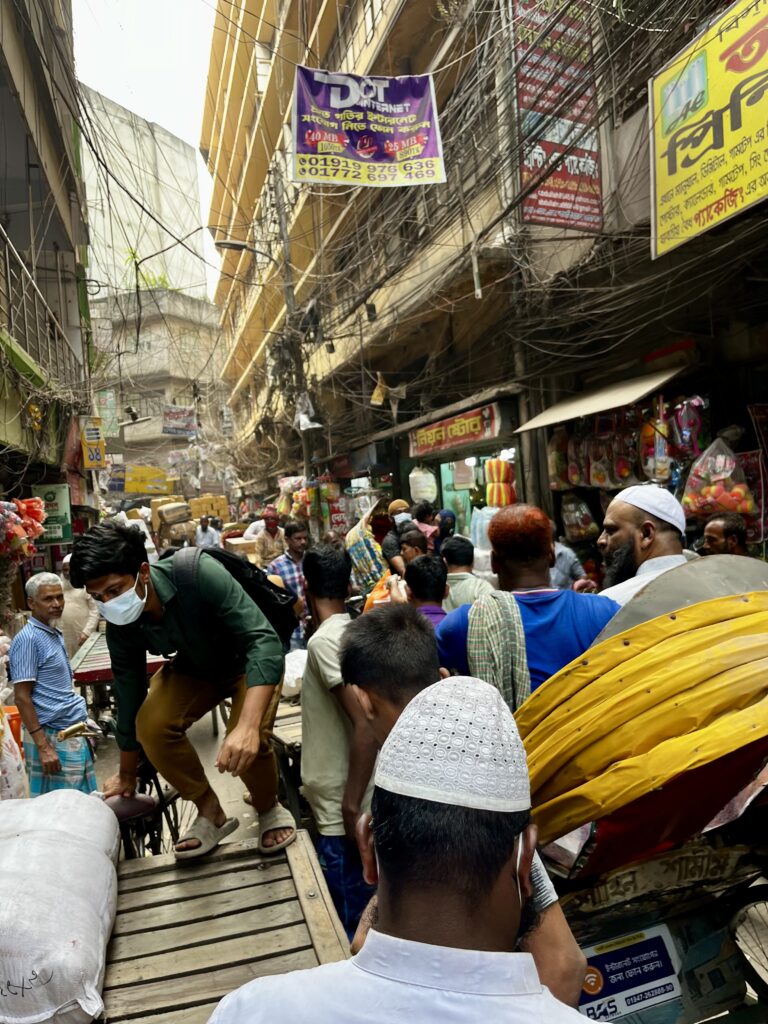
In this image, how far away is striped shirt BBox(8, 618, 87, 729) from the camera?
396cm

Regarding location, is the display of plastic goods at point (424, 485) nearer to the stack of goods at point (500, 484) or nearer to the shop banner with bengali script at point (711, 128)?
the stack of goods at point (500, 484)

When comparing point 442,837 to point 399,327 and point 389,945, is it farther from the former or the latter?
point 399,327

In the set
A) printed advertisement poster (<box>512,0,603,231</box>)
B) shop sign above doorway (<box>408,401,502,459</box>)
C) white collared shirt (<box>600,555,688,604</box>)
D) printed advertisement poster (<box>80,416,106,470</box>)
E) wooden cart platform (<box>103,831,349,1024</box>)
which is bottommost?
wooden cart platform (<box>103,831,349,1024</box>)

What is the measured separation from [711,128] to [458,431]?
578 centimetres

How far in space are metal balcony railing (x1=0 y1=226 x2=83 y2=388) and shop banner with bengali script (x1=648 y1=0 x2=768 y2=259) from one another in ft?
19.9

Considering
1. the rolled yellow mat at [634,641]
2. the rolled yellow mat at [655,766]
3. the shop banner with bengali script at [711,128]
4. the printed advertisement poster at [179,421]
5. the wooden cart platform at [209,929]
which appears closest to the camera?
the rolled yellow mat at [655,766]

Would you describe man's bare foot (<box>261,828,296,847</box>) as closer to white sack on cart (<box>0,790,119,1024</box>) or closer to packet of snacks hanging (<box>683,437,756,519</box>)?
white sack on cart (<box>0,790,119,1024</box>)

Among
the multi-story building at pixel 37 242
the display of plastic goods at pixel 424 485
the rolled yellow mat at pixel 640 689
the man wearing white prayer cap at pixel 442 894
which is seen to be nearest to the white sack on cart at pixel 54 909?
the man wearing white prayer cap at pixel 442 894

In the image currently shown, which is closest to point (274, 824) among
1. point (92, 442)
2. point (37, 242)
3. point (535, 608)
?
point (535, 608)

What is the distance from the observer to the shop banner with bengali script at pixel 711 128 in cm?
432

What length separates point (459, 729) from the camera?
0.85 m

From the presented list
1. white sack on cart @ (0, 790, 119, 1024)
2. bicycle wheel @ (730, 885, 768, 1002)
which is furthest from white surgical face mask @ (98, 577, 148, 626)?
bicycle wheel @ (730, 885, 768, 1002)

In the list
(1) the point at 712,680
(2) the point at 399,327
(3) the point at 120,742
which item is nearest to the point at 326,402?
(2) the point at 399,327

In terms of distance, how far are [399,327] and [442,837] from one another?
1188cm
